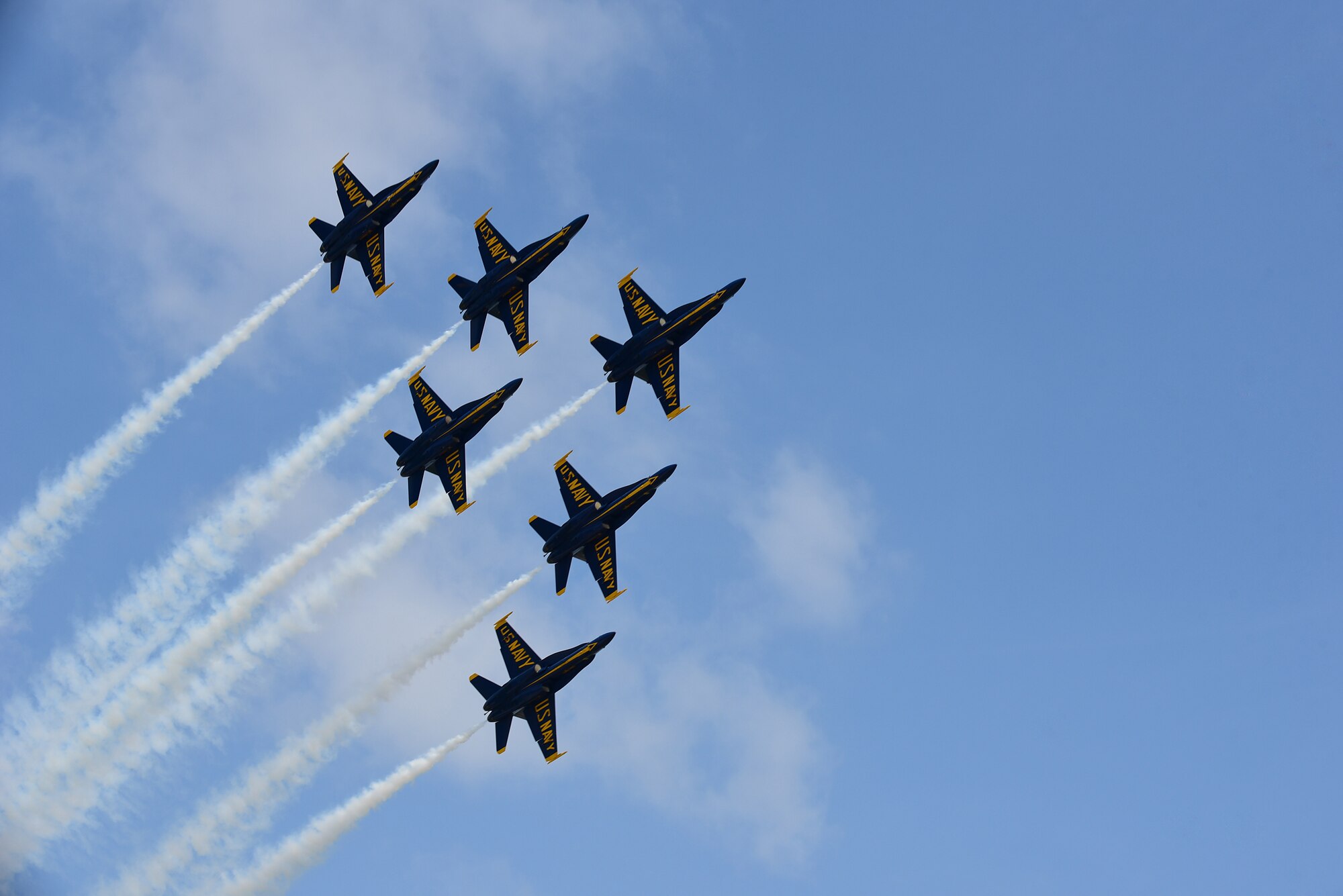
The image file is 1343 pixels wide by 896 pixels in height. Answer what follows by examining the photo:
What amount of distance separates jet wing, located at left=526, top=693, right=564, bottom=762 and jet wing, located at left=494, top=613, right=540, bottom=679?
272cm

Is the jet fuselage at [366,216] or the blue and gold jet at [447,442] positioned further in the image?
the jet fuselage at [366,216]

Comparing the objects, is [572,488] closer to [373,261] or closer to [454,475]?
[454,475]

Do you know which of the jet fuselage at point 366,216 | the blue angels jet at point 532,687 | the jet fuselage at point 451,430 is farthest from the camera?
the jet fuselage at point 366,216

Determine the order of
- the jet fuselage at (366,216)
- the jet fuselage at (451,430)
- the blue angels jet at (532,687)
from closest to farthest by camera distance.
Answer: the blue angels jet at (532,687) → the jet fuselage at (451,430) → the jet fuselage at (366,216)

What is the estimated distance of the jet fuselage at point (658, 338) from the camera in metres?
104

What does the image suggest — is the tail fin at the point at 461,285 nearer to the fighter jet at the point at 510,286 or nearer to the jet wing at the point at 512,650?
the fighter jet at the point at 510,286

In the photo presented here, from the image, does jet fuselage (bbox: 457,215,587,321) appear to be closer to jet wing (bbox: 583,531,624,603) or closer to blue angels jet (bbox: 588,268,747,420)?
blue angels jet (bbox: 588,268,747,420)

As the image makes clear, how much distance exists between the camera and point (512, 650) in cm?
10300

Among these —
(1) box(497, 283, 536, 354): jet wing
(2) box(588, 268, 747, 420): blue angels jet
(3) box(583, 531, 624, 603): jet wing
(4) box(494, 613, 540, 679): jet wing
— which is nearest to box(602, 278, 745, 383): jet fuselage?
(2) box(588, 268, 747, 420): blue angels jet

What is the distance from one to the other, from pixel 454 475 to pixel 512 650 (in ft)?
44.0

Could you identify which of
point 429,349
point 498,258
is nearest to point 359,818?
point 429,349

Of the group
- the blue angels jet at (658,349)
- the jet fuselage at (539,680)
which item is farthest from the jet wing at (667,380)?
the jet fuselage at (539,680)

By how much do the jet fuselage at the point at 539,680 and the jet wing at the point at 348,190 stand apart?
1448 inches

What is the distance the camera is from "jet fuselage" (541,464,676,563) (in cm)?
10188
